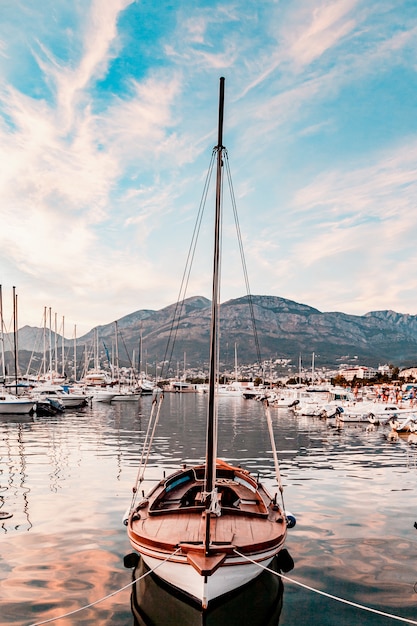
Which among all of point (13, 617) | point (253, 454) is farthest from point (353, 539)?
point (253, 454)

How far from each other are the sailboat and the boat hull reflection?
0.57m

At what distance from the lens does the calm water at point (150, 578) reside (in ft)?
36.1

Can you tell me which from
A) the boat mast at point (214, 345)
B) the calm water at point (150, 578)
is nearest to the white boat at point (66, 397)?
the calm water at point (150, 578)

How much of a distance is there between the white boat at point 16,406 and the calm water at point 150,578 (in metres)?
23.4

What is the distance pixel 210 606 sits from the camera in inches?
387

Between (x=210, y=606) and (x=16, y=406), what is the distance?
56939mm

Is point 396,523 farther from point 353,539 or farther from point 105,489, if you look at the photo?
point 105,489

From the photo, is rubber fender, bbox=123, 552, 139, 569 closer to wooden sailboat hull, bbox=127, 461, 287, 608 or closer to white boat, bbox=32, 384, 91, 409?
wooden sailboat hull, bbox=127, 461, 287, 608

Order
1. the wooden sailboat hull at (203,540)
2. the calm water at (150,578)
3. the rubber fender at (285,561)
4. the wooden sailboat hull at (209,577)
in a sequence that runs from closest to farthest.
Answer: the wooden sailboat hull at (209,577) → the wooden sailboat hull at (203,540) → the calm water at (150,578) → the rubber fender at (285,561)

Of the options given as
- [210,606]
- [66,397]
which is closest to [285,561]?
[210,606]

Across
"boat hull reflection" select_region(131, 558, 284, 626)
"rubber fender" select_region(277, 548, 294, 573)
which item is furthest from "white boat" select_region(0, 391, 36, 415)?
"boat hull reflection" select_region(131, 558, 284, 626)

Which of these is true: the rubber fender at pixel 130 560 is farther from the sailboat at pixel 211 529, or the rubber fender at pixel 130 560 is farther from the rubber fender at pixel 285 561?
the rubber fender at pixel 285 561

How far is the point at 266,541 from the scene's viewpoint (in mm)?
10695

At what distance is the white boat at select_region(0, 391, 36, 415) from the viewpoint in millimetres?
60438
